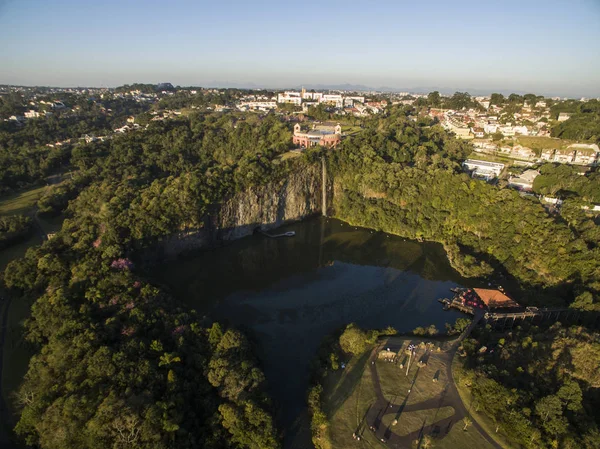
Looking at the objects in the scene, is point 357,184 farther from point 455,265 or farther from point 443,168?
point 455,265

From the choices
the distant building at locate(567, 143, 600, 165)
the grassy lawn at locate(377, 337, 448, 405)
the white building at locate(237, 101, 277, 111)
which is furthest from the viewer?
the white building at locate(237, 101, 277, 111)

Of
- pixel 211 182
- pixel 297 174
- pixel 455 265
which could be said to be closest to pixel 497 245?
pixel 455 265

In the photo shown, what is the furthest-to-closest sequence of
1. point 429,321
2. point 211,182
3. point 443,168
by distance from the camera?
point 443,168 < point 211,182 < point 429,321

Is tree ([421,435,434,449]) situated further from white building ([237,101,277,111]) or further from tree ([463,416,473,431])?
white building ([237,101,277,111])

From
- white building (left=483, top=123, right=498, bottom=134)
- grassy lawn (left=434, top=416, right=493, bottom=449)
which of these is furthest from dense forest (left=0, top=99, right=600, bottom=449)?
white building (left=483, top=123, right=498, bottom=134)

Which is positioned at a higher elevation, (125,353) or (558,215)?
(558,215)

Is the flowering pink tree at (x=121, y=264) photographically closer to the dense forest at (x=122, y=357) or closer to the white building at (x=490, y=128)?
the dense forest at (x=122, y=357)

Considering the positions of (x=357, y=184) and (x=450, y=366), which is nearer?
(x=450, y=366)
